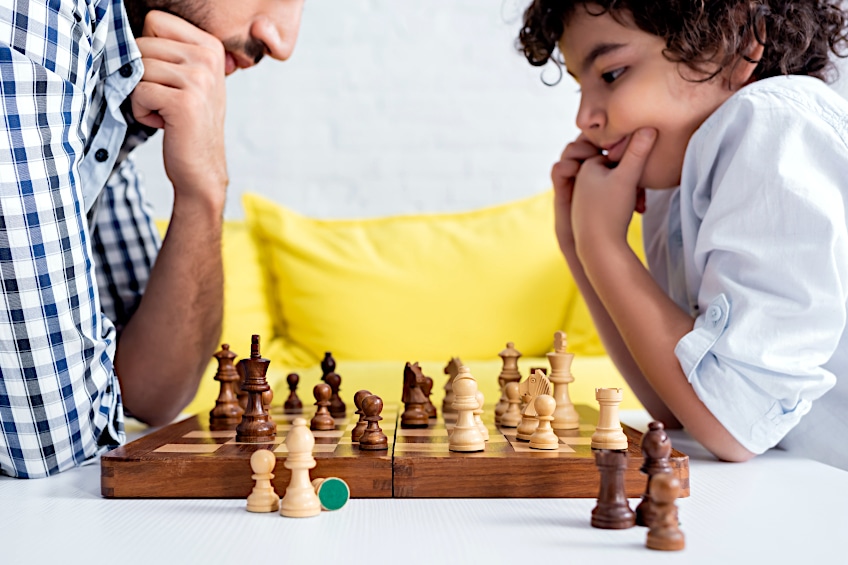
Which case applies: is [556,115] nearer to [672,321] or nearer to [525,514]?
[672,321]

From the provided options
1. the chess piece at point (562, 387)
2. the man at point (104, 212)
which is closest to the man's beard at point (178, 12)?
the man at point (104, 212)

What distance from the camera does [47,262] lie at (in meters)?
1.00

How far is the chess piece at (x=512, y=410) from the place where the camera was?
116 centimetres

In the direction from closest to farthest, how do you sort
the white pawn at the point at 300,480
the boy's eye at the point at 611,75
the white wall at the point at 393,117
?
the white pawn at the point at 300,480 → the boy's eye at the point at 611,75 → the white wall at the point at 393,117

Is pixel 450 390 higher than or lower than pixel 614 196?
lower

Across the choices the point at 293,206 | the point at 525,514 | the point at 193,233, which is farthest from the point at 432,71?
the point at 525,514


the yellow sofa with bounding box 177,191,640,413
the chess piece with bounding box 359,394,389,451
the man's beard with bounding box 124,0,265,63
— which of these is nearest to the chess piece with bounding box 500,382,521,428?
the chess piece with bounding box 359,394,389,451

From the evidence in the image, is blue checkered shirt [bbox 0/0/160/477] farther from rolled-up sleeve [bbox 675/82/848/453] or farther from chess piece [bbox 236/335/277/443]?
rolled-up sleeve [bbox 675/82/848/453]

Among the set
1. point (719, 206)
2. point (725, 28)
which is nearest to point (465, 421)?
point (719, 206)

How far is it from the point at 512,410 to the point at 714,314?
33cm

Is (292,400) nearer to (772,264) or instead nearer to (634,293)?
(634,293)

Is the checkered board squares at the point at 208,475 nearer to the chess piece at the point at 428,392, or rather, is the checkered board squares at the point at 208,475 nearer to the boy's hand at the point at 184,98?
the chess piece at the point at 428,392

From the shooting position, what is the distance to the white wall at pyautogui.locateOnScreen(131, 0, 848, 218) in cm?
328

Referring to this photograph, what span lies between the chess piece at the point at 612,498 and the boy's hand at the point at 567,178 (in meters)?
0.94
